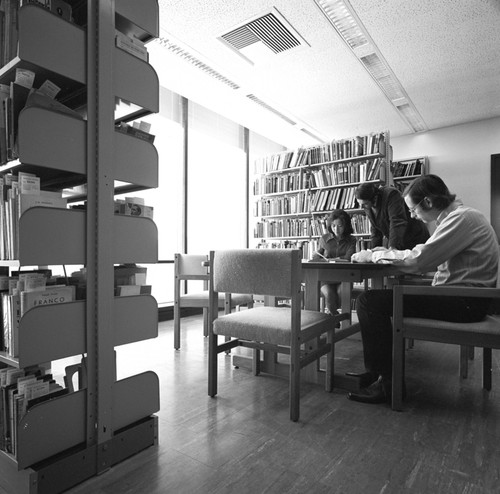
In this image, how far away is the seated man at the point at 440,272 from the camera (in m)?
1.68

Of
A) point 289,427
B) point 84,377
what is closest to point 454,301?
point 289,427

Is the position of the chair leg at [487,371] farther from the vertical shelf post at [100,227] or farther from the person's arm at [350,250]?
the vertical shelf post at [100,227]

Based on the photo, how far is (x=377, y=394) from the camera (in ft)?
5.90

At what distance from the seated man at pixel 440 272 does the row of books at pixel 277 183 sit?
10.9 feet

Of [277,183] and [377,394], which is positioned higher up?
[277,183]

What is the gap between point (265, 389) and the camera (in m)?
2.01

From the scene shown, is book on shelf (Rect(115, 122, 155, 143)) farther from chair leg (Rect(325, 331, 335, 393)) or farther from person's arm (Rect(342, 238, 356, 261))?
person's arm (Rect(342, 238, 356, 261))

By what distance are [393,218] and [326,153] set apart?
84.3 inches

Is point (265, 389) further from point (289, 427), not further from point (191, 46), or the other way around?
point (191, 46)

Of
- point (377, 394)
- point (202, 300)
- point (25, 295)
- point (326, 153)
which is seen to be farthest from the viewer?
point (326, 153)

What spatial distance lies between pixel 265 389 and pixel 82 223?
1.35 m

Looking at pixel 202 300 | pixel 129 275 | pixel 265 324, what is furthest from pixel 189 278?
pixel 129 275

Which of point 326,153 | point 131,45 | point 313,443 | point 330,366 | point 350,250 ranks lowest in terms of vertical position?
point 313,443

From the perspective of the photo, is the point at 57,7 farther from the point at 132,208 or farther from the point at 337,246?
the point at 337,246
